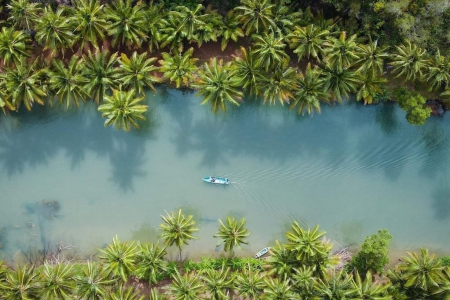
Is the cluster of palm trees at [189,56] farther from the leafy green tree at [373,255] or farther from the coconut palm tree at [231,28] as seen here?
the leafy green tree at [373,255]

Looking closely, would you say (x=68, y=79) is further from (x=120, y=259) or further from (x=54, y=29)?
(x=120, y=259)

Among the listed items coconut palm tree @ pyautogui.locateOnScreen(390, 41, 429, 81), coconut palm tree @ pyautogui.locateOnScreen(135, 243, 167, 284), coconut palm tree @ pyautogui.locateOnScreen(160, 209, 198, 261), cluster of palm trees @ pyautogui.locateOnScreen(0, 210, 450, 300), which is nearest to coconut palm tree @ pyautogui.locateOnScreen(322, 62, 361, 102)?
coconut palm tree @ pyautogui.locateOnScreen(390, 41, 429, 81)

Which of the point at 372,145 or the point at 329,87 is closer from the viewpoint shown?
the point at 329,87

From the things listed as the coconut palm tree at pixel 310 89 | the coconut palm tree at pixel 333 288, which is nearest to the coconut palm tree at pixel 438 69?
the coconut palm tree at pixel 310 89

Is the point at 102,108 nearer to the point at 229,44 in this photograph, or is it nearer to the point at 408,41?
the point at 229,44

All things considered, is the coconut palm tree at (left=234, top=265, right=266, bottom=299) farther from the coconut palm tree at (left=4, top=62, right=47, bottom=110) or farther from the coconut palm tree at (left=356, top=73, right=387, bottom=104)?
the coconut palm tree at (left=4, top=62, right=47, bottom=110)

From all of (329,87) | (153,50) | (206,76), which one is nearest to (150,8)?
(153,50)
